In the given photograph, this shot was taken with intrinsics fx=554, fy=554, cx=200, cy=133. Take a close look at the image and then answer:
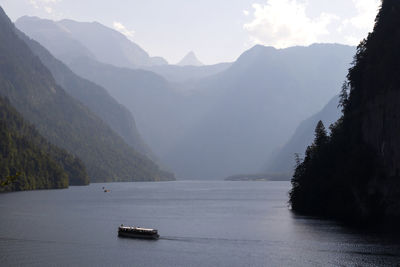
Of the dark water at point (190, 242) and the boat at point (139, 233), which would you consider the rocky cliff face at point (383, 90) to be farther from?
the boat at point (139, 233)

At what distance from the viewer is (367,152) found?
155 meters

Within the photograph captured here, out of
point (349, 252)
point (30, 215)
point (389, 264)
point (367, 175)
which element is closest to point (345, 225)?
point (367, 175)

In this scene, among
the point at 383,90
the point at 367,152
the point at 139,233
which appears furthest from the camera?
the point at 367,152

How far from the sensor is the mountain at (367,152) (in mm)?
145625

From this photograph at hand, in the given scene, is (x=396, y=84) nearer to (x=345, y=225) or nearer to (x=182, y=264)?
(x=345, y=225)

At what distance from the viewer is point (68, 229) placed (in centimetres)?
13638

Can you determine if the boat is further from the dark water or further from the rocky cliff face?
the rocky cliff face

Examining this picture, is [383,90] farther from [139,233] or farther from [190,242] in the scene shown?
[139,233]

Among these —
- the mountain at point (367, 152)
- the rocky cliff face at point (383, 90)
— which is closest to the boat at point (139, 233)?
the mountain at point (367, 152)

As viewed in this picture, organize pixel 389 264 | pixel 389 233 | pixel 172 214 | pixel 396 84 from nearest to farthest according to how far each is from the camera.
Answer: pixel 389 264 → pixel 389 233 → pixel 396 84 → pixel 172 214

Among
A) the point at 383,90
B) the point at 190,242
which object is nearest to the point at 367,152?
the point at 383,90

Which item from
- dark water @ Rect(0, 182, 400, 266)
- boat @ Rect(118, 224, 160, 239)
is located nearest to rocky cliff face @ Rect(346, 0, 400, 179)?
dark water @ Rect(0, 182, 400, 266)

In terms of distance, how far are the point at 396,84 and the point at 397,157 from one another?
19.4 metres

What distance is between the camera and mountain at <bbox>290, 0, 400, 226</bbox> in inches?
5733
